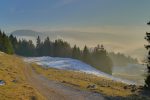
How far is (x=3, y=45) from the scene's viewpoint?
11794cm

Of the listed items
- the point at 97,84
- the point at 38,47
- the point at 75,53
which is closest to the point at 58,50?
the point at 75,53

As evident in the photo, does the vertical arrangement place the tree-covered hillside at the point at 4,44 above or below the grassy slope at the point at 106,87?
above

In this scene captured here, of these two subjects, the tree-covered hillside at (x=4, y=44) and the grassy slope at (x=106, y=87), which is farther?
the tree-covered hillside at (x=4, y=44)

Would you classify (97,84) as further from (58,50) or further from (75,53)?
(58,50)

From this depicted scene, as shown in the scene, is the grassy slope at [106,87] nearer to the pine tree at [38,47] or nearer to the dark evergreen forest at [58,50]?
the dark evergreen forest at [58,50]

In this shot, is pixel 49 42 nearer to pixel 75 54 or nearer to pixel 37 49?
pixel 37 49

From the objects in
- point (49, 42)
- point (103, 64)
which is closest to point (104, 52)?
point (103, 64)

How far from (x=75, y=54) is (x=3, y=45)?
40.4 m

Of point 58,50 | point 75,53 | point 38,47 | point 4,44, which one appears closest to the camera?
point 4,44

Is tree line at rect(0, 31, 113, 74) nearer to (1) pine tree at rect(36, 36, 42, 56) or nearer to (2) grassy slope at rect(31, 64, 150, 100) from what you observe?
(1) pine tree at rect(36, 36, 42, 56)

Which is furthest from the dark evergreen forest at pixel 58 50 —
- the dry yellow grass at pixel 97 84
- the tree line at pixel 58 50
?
the dry yellow grass at pixel 97 84

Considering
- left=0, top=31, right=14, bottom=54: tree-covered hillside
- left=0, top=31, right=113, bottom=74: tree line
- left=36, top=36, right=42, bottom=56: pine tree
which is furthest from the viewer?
left=36, top=36, right=42, bottom=56: pine tree

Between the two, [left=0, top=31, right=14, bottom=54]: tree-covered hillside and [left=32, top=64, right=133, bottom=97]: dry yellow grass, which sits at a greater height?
[left=0, top=31, right=14, bottom=54]: tree-covered hillside

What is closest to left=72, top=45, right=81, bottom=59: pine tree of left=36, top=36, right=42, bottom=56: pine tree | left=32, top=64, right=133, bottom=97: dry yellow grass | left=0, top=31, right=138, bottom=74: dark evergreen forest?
left=0, top=31, right=138, bottom=74: dark evergreen forest
